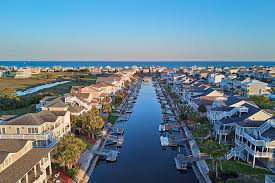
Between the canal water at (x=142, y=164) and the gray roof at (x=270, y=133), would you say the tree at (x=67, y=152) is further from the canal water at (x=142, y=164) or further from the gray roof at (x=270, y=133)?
the gray roof at (x=270, y=133)

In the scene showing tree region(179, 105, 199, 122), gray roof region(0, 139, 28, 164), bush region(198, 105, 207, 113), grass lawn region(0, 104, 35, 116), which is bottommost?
grass lawn region(0, 104, 35, 116)

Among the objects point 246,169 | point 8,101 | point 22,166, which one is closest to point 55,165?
point 22,166

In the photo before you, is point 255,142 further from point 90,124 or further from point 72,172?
point 90,124

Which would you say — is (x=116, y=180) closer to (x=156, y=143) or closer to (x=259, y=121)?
(x=156, y=143)

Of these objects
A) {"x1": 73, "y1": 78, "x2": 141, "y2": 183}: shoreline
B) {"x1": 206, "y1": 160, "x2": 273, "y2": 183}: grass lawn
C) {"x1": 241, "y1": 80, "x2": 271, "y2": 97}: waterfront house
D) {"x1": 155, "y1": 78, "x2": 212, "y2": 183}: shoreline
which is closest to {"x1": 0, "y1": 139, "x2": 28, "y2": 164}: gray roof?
{"x1": 73, "y1": 78, "x2": 141, "y2": 183}: shoreline

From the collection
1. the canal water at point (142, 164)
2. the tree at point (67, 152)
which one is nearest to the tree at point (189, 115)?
the canal water at point (142, 164)

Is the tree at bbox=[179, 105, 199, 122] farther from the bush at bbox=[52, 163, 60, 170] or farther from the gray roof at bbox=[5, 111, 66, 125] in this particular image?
the bush at bbox=[52, 163, 60, 170]
